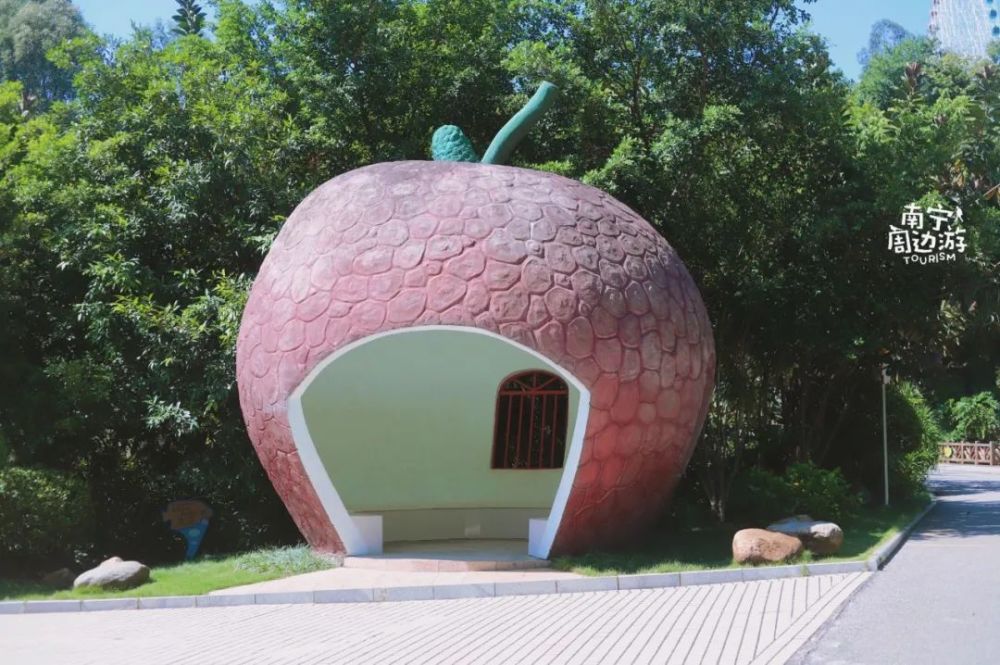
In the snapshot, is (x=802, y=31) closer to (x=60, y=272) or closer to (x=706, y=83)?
(x=706, y=83)

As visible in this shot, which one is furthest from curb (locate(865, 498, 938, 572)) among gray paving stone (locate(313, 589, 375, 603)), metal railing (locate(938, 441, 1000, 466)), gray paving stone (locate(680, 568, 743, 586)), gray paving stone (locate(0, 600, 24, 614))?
metal railing (locate(938, 441, 1000, 466))

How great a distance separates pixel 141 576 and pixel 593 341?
17.2 feet

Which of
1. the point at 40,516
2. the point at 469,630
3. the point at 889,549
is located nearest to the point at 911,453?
the point at 889,549

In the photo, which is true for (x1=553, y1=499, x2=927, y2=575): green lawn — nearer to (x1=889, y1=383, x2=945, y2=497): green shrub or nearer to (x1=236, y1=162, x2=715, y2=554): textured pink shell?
(x1=236, y1=162, x2=715, y2=554): textured pink shell

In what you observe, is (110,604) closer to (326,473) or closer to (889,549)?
(326,473)

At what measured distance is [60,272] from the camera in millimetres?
15422

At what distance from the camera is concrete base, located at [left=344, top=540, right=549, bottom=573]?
1116cm

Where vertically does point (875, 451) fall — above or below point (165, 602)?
above

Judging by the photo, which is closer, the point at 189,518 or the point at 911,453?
the point at 189,518

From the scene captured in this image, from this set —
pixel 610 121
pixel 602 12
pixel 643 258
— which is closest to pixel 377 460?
pixel 643 258

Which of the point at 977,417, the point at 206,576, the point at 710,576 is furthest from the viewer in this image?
the point at 977,417

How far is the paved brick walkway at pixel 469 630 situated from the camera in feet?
24.1

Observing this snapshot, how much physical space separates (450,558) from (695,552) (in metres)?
2.78

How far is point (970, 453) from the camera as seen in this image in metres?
38.2
